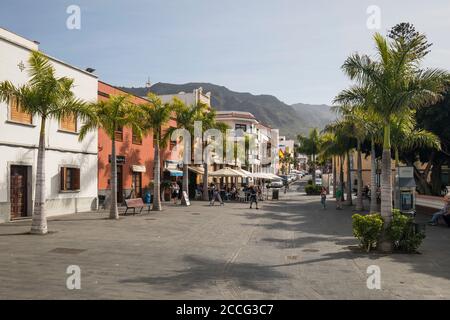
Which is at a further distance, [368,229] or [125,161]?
[125,161]

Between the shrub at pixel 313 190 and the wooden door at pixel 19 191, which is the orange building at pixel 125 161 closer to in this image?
the wooden door at pixel 19 191

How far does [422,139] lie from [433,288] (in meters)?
17.5

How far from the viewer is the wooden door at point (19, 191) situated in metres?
18.9

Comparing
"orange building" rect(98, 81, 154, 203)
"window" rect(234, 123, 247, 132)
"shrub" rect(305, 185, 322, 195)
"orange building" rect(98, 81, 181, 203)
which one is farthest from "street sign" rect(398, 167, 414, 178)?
"window" rect(234, 123, 247, 132)

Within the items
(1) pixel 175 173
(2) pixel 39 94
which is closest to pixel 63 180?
(2) pixel 39 94

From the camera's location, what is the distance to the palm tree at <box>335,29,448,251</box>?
12.9 meters

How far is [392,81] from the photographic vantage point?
42.5 ft

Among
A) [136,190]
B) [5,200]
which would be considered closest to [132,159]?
[136,190]

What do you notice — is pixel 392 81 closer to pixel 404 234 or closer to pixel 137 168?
pixel 404 234

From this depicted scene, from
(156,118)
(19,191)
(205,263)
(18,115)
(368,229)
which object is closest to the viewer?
(205,263)

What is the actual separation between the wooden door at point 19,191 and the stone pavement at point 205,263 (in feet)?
5.31

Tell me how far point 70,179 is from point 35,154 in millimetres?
3260

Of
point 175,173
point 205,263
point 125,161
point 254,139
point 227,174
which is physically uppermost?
point 254,139

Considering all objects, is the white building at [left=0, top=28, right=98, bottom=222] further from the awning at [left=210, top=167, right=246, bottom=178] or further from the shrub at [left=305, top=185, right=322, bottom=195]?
the shrub at [left=305, top=185, right=322, bottom=195]
